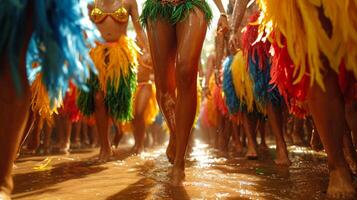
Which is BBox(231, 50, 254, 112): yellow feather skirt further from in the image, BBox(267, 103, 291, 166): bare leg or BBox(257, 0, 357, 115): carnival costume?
BBox(257, 0, 357, 115): carnival costume

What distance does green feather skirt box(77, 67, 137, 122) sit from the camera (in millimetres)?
4457

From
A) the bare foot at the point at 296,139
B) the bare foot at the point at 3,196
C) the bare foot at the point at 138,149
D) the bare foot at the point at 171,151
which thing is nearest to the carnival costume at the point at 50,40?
the bare foot at the point at 3,196

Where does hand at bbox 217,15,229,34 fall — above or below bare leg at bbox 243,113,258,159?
above

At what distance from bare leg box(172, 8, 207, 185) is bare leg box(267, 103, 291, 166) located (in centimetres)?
128

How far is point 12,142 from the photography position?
1.57 metres

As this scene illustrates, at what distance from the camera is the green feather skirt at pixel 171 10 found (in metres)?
2.73

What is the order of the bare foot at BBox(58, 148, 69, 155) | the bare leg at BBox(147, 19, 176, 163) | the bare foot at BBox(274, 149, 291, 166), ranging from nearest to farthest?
the bare leg at BBox(147, 19, 176, 163) → the bare foot at BBox(274, 149, 291, 166) → the bare foot at BBox(58, 148, 69, 155)

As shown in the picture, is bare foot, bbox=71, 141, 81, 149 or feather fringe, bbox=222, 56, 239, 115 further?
bare foot, bbox=71, 141, 81, 149

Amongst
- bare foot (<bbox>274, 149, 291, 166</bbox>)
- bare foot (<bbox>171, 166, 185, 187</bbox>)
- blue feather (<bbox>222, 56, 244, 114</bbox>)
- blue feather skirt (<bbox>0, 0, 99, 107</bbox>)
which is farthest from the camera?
blue feather (<bbox>222, 56, 244, 114</bbox>)

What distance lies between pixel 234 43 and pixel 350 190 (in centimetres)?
190

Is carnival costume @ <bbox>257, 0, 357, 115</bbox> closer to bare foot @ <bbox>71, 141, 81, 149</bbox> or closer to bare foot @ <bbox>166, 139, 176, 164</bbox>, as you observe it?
bare foot @ <bbox>166, 139, 176, 164</bbox>

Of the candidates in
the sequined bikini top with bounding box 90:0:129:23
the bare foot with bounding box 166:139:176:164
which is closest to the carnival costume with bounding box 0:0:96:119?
the bare foot with bounding box 166:139:176:164

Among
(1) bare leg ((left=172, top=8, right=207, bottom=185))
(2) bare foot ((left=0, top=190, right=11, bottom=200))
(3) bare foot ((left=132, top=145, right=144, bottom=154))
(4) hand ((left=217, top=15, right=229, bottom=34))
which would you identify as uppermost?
(4) hand ((left=217, top=15, right=229, bottom=34))

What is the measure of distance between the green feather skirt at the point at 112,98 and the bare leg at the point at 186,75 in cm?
194
